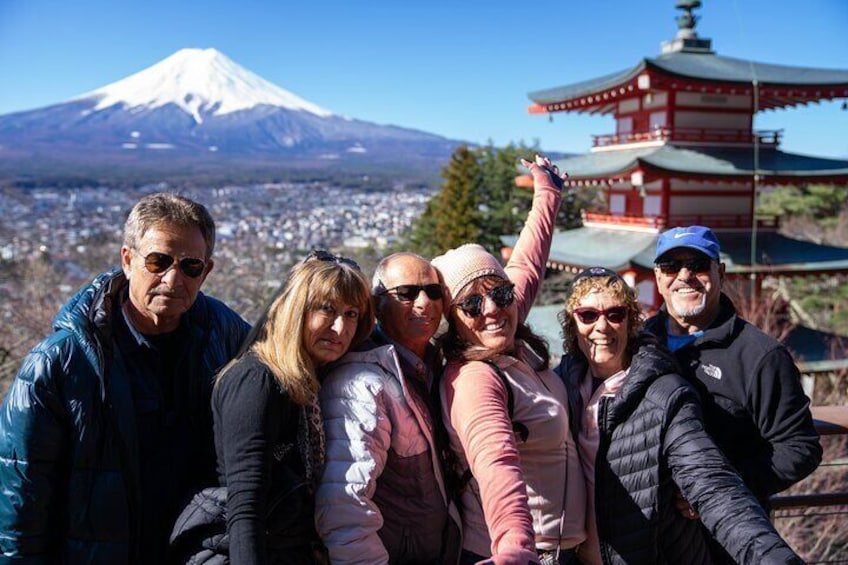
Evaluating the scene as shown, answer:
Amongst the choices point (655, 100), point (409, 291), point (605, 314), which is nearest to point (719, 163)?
point (655, 100)

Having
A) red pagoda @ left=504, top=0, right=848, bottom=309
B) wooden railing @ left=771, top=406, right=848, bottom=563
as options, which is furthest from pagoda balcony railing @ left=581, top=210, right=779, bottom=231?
wooden railing @ left=771, top=406, right=848, bottom=563

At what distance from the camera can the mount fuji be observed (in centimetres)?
7569

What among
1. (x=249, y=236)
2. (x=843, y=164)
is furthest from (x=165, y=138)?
(x=843, y=164)

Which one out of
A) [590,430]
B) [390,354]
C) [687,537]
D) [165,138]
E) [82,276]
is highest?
[165,138]

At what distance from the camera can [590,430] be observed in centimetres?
202

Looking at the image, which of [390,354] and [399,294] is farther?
[399,294]

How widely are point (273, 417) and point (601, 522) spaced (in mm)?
968

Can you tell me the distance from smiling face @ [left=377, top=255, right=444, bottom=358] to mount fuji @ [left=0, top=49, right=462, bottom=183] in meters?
64.8

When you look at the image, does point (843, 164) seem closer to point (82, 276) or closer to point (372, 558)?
point (372, 558)

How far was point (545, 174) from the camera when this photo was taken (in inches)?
113

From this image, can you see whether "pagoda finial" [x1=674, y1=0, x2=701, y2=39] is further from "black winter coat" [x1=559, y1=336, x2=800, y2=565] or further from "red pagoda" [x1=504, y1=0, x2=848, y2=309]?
"black winter coat" [x1=559, y1=336, x2=800, y2=565]

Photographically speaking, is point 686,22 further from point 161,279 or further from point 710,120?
point 161,279

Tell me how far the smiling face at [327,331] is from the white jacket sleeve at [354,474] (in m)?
0.13

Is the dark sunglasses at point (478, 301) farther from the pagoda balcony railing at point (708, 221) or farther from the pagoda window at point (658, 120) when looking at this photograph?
the pagoda window at point (658, 120)
